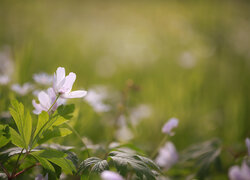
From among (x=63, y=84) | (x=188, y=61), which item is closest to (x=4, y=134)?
(x=63, y=84)

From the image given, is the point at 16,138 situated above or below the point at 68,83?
below

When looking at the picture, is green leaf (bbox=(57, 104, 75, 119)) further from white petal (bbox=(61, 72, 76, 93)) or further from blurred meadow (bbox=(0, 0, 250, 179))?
blurred meadow (bbox=(0, 0, 250, 179))

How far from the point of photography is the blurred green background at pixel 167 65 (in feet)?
6.96

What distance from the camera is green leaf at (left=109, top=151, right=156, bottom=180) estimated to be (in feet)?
2.55

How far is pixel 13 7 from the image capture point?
5.52m

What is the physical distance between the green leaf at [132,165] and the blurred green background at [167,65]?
478 millimetres

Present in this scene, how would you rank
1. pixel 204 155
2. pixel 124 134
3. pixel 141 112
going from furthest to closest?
pixel 141 112
pixel 124 134
pixel 204 155

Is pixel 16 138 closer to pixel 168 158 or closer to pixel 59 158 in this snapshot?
pixel 59 158

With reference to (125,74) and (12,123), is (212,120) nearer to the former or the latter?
(125,74)

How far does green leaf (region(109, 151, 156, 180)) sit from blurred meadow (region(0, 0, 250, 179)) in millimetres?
485

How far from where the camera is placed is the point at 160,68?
12.6 feet

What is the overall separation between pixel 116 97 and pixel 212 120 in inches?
37.9

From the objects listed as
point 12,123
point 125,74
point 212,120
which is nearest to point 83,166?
point 12,123

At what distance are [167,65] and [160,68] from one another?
0.27 m
